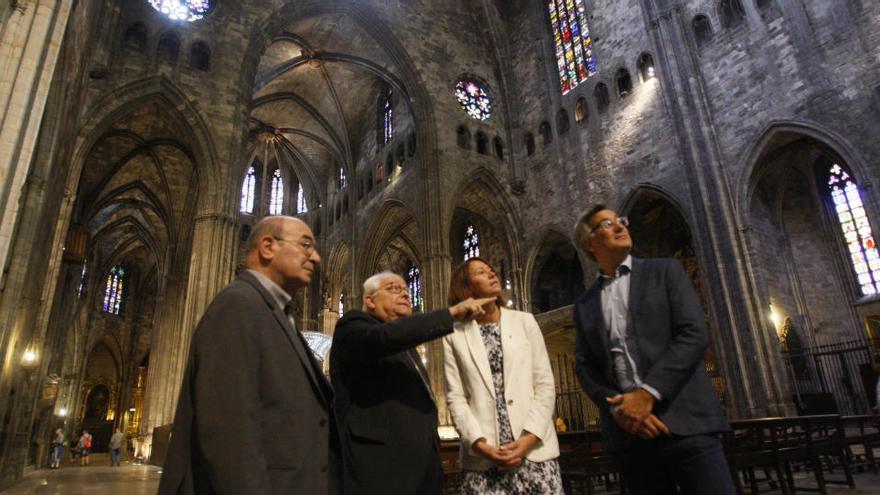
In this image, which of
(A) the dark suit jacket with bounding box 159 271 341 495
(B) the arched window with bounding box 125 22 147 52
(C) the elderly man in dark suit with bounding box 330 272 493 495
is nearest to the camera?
(A) the dark suit jacket with bounding box 159 271 341 495

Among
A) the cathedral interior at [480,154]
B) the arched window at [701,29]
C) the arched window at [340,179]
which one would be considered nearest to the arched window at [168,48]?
the cathedral interior at [480,154]

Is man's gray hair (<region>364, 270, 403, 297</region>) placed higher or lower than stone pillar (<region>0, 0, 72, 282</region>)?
lower

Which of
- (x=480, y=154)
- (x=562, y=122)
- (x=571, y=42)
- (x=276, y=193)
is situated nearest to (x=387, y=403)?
(x=562, y=122)

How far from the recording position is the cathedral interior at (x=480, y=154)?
1059 cm

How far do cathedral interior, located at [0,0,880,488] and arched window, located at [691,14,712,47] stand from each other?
0.20 feet

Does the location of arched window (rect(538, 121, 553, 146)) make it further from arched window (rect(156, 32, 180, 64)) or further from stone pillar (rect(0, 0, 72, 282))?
stone pillar (rect(0, 0, 72, 282))

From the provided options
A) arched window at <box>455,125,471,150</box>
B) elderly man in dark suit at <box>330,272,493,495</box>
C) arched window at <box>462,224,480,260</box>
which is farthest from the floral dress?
arched window at <box>462,224,480,260</box>

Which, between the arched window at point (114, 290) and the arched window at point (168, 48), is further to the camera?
the arched window at point (114, 290)

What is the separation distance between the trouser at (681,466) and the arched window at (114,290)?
119 feet

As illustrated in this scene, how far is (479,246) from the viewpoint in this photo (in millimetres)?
21422

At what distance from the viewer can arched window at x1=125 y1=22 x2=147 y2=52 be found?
13984 millimetres

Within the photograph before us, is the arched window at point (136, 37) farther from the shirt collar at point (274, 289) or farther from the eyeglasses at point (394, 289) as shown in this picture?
the shirt collar at point (274, 289)

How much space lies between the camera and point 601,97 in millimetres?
16234

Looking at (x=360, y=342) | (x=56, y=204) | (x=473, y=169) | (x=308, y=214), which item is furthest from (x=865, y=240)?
(x=308, y=214)
